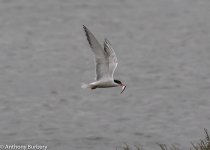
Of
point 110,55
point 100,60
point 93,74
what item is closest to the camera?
point 110,55

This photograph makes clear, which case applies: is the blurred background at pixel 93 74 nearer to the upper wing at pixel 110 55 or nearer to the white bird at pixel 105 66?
the white bird at pixel 105 66

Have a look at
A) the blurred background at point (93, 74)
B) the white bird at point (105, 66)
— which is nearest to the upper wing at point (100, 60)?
the white bird at point (105, 66)

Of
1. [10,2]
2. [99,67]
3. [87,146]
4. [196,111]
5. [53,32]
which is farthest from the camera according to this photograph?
[10,2]

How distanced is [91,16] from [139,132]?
9.99 m

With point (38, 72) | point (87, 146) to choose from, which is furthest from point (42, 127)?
point (38, 72)

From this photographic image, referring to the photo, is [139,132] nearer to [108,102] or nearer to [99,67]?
[108,102]

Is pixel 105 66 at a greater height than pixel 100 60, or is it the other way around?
pixel 100 60

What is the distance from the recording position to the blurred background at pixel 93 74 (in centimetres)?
2334

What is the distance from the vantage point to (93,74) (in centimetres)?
2584

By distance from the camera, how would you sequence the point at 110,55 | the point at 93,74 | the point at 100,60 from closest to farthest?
the point at 110,55
the point at 100,60
the point at 93,74

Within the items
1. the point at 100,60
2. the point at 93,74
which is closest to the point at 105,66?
the point at 100,60

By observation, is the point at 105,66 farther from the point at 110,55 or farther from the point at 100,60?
the point at 110,55

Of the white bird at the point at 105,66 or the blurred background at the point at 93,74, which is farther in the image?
the blurred background at the point at 93,74

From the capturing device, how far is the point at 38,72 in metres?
27.3
